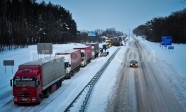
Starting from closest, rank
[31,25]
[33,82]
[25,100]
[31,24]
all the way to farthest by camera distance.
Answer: [33,82]
[25,100]
[31,25]
[31,24]

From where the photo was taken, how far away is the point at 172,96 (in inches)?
1097

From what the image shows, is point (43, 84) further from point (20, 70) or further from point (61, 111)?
point (61, 111)

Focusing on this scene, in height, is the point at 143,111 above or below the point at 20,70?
below

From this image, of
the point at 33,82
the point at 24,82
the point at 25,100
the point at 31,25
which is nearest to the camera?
the point at 33,82

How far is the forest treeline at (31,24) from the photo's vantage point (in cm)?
8119

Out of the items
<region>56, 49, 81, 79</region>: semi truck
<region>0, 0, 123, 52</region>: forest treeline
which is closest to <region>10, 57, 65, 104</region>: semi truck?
<region>56, 49, 81, 79</region>: semi truck

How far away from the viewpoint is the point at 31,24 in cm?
10300

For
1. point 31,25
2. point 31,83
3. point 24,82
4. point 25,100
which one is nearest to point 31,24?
point 31,25

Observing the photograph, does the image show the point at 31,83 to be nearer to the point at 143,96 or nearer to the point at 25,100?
the point at 25,100

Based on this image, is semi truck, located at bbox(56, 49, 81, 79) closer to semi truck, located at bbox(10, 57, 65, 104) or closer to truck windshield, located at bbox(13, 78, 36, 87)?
semi truck, located at bbox(10, 57, 65, 104)

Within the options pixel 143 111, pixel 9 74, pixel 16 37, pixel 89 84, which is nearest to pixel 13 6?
pixel 16 37

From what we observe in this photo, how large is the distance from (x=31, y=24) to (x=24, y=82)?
81445 mm

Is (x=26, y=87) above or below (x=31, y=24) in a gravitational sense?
below

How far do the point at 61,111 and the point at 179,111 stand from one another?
8.44 metres
